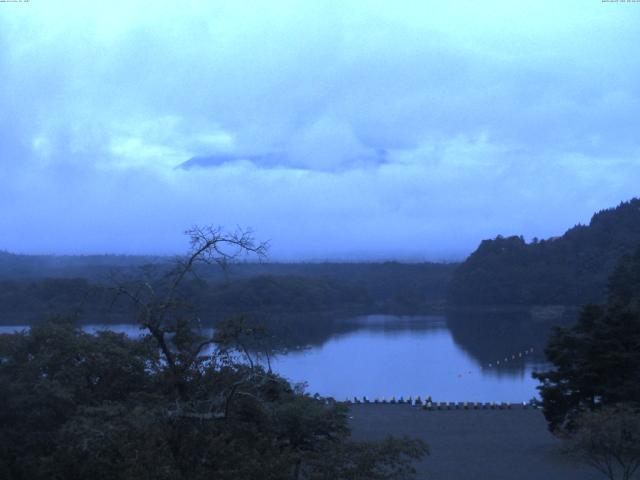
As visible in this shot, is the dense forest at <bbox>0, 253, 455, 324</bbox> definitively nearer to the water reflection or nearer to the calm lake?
the calm lake

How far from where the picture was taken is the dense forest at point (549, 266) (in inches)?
1954

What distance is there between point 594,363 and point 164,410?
7.95 m

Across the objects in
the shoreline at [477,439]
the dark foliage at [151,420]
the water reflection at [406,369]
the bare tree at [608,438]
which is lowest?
the water reflection at [406,369]

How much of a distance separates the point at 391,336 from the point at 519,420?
19732 millimetres

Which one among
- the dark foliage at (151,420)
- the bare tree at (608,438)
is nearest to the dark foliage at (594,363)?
the bare tree at (608,438)

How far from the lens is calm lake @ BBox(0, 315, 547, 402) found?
1992 cm

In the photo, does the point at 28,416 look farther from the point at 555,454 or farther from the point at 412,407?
the point at 412,407

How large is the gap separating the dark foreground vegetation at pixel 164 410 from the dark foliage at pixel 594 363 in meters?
4.98

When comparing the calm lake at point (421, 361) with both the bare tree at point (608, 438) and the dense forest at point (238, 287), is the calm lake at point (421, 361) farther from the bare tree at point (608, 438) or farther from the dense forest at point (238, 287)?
the bare tree at point (608, 438)

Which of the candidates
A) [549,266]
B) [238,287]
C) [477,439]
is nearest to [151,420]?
[477,439]

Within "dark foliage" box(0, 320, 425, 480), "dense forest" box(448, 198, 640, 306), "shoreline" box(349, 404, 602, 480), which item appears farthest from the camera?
"dense forest" box(448, 198, 640, 306)

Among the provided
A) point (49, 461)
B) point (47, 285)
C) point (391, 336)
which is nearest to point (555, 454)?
point (49, 461)

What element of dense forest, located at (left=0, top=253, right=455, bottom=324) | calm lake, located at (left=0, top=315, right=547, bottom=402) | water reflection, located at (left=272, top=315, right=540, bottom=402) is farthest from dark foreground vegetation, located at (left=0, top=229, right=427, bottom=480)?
water reflection, located at (left=272, top=315, right=540, bottom=402)

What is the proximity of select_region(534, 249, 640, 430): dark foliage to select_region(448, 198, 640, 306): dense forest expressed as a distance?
3715 centimetres
